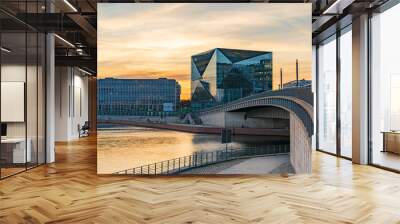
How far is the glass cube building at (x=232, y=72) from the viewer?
6426 mm

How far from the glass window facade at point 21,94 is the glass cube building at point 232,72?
10.7ft

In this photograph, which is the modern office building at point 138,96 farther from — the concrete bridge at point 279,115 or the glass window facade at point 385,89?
the glass window facade at point 385,89

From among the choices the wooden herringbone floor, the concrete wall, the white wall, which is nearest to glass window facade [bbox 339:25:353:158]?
the wooden herringbone floor

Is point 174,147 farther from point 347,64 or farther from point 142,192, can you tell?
point 347,64

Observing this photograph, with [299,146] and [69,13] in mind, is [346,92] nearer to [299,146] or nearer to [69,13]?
[299,146]

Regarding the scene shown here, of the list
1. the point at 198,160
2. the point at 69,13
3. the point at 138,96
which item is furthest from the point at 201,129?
the point at 69,13

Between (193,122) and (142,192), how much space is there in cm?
170

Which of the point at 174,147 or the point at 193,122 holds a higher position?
the point at 193,122

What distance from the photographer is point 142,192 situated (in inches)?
209

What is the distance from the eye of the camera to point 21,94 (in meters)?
7.13

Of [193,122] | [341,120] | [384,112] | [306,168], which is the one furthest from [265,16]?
[341,120]

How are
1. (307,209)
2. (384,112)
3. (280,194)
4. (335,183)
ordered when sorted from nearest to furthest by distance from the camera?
1. (307,209)
2. (280,194)
3. (335,183)
4. (384,112)

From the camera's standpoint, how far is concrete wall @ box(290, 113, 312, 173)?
21.0 feet

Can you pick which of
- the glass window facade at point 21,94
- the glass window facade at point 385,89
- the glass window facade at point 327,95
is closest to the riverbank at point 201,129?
the glass window facade at point 21,94
